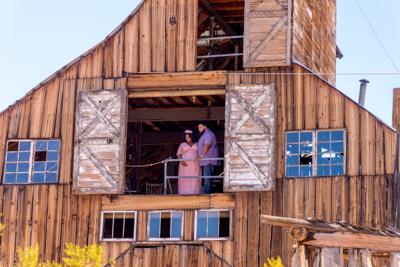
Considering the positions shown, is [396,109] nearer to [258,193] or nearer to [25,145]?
[258,193]

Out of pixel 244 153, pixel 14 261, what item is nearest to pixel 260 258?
pixel 244 153

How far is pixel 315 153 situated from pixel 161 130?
9057 mm

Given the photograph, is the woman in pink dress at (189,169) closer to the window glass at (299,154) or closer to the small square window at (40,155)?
the window glass at (299,154)

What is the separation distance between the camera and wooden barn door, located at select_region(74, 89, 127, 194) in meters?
28.1

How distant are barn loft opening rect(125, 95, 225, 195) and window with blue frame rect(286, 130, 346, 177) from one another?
107 inches

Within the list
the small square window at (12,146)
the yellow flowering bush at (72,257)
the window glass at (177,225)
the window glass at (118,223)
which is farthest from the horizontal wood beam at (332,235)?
the small square window at (12,146)

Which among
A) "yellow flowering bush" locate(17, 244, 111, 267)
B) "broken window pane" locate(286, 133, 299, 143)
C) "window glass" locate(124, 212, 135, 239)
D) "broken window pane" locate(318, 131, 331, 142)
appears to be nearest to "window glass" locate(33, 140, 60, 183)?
"yellow flowering bush" locate(17, 244, 111, 267)

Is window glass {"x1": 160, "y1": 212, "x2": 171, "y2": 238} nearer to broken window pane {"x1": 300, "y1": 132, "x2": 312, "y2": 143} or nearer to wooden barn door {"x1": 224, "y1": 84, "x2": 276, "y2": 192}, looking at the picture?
wooden barn door {"x1": 224, "y1": 84, "x2": 276, "y2": 192}

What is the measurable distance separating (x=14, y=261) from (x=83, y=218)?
2.16 meters

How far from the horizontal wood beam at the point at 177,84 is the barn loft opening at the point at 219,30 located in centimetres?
197

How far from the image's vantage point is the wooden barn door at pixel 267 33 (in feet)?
91.7

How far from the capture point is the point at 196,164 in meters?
28.9

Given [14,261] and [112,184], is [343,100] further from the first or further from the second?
[14,261]

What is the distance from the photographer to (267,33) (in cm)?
2816
